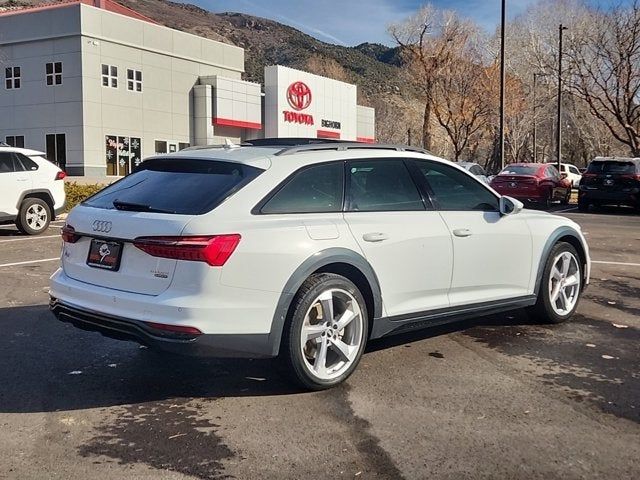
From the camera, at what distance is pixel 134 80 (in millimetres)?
39969

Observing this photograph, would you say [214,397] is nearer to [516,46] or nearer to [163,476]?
[163,476]

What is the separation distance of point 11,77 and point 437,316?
132 feet

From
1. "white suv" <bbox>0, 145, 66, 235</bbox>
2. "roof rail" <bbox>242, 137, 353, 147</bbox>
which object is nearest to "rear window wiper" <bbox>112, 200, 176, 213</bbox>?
"roof rail" <bbox>242, 137, 353, 147</bbox>

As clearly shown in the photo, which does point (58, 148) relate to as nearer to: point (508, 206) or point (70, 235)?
point (70, 235)

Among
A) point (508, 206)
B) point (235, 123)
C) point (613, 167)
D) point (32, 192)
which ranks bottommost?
point (508, 206)

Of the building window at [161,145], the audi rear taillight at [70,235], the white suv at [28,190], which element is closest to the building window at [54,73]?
the building window at [161,145]

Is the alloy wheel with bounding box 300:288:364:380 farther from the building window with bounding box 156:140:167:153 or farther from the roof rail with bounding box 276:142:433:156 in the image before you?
the building window with bounding box 156:140:167:153

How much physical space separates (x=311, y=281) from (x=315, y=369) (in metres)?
0.59

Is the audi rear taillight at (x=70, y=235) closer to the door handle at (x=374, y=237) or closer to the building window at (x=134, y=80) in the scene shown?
the door handle at (x=374, y=237)

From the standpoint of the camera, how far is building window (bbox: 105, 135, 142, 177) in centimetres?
3875

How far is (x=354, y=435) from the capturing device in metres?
3.80

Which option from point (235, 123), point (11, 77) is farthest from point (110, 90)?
point (235, 123)

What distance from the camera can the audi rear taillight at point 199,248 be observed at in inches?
156

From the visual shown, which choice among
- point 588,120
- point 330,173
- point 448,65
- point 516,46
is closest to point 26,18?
point 448,65
